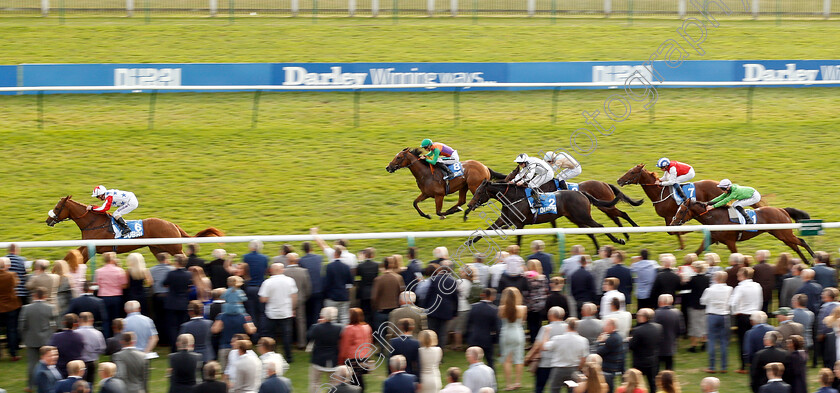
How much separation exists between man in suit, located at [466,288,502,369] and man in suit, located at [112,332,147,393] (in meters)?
3.07

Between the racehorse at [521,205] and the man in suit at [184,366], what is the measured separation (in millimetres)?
6264

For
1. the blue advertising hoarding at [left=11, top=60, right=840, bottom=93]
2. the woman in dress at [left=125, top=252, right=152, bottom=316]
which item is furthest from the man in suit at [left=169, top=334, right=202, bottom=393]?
the blue advertising hoarding at [left=11, top=60, right=840, bottom=93]

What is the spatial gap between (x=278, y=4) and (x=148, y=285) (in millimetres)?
20674

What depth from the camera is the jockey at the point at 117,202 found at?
1270cm

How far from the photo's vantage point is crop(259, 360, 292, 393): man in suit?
790 centimetres

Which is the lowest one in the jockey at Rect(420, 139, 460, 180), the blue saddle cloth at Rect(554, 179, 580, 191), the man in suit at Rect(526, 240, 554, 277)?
the man in suit at Rect(526, 240, 554, 277)

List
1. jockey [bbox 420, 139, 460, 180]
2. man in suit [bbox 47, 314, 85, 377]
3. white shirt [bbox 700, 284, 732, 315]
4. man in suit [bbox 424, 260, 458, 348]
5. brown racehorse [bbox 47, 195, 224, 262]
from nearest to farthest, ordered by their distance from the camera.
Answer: man in suit [bbox 47, 314, 85, 377], white shirt [bbox 700, 284, 732, 315], man in suit [bbox 424, 260, 458, 348], brown racehorse [bbox 47, 195, 224, 262], jockey [bbox 420, 139, 460, 180]

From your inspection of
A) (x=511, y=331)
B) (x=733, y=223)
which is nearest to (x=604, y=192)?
(x=733, y=223)

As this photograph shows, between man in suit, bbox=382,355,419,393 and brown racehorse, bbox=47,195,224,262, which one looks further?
Answer: brown racehorse, bbox=47,195,224,262

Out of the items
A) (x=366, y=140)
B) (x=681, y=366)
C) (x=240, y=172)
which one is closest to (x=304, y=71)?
(x=366, y=140)

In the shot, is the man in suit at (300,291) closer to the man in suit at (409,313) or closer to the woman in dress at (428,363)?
the man in suit at (409,313)

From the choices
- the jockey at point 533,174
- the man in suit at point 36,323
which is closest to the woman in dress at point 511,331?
the jockey at point 533,174

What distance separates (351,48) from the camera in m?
26.5

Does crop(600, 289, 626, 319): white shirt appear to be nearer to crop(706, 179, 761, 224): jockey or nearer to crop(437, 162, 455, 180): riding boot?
crop(706, 179, 761, 224): jockey
